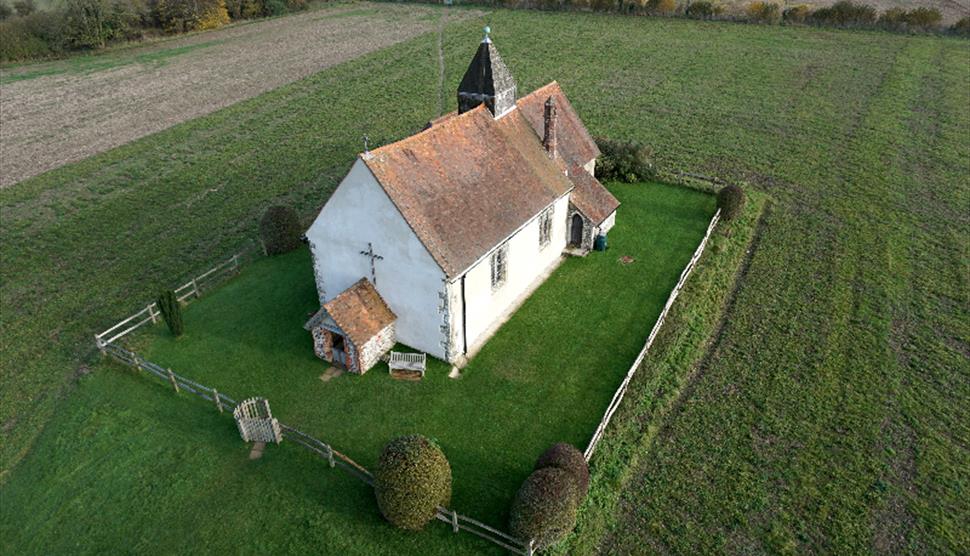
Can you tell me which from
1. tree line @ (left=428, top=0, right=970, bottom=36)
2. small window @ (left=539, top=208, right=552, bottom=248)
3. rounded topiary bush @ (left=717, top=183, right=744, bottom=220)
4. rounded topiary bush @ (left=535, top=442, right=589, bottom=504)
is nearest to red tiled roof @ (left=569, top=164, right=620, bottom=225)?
small window @ (left=539, top=208, right=552, bottom=248)

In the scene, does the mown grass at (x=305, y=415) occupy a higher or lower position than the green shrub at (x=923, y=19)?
lower

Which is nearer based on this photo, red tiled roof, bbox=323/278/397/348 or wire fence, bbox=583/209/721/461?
wire fence, bbox=583/209/721/461

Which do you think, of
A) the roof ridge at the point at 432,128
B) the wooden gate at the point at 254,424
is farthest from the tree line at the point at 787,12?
the wooden gate at the point at 254,424

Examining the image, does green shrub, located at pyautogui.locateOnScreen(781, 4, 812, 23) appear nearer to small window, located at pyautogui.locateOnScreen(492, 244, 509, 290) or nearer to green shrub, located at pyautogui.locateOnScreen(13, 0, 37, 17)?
small window, located at pyautogui.locateOnScreen(492, 244, 509, 290)

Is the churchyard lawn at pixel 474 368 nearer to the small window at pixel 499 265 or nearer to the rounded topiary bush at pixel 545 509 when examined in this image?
the rounded topiary bush at pixel 545 509

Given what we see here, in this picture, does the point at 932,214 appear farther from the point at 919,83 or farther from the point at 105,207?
the point at 105,207

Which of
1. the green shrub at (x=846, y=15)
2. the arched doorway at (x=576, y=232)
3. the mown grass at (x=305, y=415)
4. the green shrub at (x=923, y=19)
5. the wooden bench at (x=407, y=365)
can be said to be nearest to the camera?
the mown grass at (x=305, y=415)

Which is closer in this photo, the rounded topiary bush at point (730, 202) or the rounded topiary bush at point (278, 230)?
the rounded topiary bush at point (278, 230)

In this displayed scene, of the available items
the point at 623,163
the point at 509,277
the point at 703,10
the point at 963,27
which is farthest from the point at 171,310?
the point at 963,27
